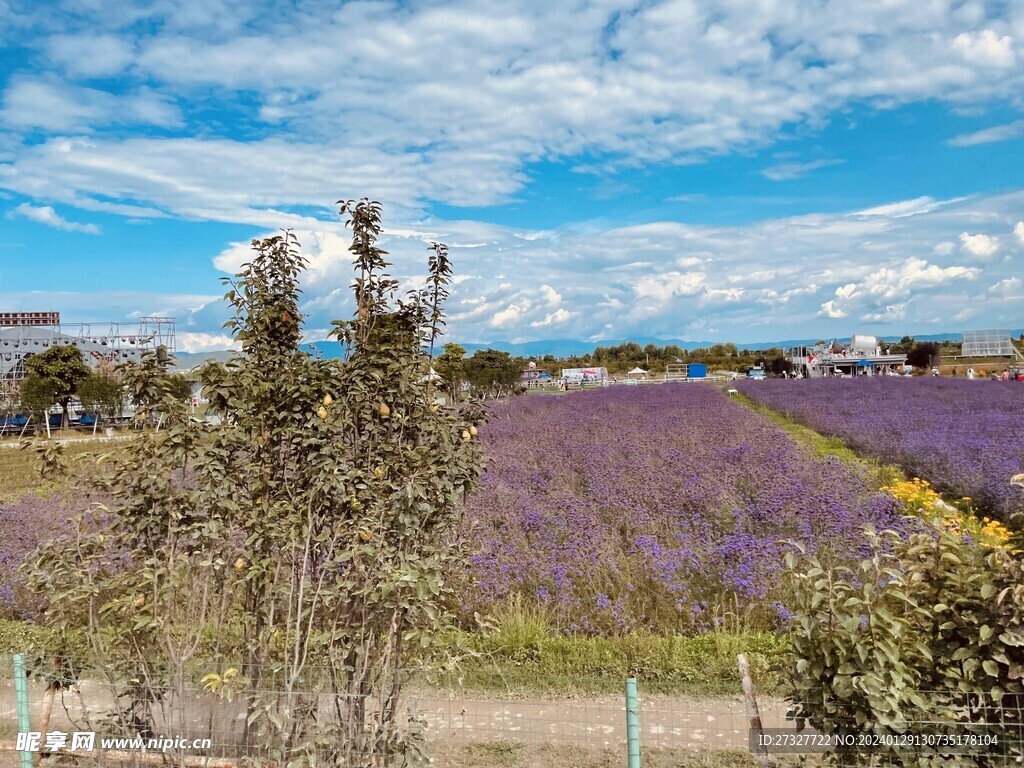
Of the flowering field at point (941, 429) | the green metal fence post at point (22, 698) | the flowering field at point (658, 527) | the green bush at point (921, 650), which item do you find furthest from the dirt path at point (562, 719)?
the flowering field at point (941, 429)

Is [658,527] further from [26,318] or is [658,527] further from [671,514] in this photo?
[26,318]

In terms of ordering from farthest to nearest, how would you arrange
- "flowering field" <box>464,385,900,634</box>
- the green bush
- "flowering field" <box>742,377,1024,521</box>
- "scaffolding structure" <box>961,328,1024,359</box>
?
"scaffolding structure" <box>961,328,1024,359</box>, "flowering field" <box>742,377,1024,521</box>, "flowering field" <box>464,385,900,634</box>, the green bush

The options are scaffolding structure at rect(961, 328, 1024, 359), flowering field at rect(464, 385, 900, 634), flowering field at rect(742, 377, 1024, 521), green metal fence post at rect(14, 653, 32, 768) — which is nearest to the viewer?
green metal fence post at rect(14, 653, 32, 768)

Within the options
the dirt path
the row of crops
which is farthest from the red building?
the dirt path

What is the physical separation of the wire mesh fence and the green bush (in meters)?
0.03

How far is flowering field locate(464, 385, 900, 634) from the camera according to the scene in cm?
697

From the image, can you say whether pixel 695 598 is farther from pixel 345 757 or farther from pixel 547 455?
pixel 547 455

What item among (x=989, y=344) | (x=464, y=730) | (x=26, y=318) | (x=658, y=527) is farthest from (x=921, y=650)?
(x=26, y=318)

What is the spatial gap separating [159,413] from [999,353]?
301ft

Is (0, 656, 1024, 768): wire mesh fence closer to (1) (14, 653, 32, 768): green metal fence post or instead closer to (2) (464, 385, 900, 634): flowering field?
(1) (14, 653, 32, 768): green metal fence post

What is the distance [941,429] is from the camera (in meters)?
16.9

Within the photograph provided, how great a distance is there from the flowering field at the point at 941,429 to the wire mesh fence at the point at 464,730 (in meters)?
1.61

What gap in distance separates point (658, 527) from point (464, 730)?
174 inches

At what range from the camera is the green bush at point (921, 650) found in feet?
11.0
